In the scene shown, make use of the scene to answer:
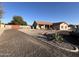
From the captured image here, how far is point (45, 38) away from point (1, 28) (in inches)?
69.9

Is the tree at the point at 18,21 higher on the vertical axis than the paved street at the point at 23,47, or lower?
higher

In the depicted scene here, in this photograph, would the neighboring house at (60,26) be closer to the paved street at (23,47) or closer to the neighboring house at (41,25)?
the neighboring house at (41,25)

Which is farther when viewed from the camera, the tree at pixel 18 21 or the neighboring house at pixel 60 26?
the neighboring house at pixel 60 26

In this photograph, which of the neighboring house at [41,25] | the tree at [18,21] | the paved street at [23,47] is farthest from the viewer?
the neighboring house at [41,25]

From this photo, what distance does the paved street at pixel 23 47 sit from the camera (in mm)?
5293

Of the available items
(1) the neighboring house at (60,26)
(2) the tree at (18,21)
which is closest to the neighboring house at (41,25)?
(1) the neighboring house at (60,26)

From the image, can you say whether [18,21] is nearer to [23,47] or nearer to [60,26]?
[23,47]

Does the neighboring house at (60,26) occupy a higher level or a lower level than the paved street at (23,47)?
higher

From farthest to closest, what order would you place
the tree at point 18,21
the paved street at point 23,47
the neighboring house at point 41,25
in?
the neighboring house at point 41,25 → the tree at point 18,21 → the paved street at point 23,47

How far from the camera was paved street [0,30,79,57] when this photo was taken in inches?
208

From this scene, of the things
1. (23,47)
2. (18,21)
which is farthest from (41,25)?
(23,47)

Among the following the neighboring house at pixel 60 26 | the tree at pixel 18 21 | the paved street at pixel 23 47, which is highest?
the tree at pixel 18 21

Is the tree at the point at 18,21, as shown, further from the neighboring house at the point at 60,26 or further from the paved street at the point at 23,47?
the neighboring house at the point at 60,26

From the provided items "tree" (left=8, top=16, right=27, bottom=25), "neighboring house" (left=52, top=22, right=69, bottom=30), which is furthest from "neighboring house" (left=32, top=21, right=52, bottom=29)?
"tree" (left=8, top=16, right=27, bottom=25)
